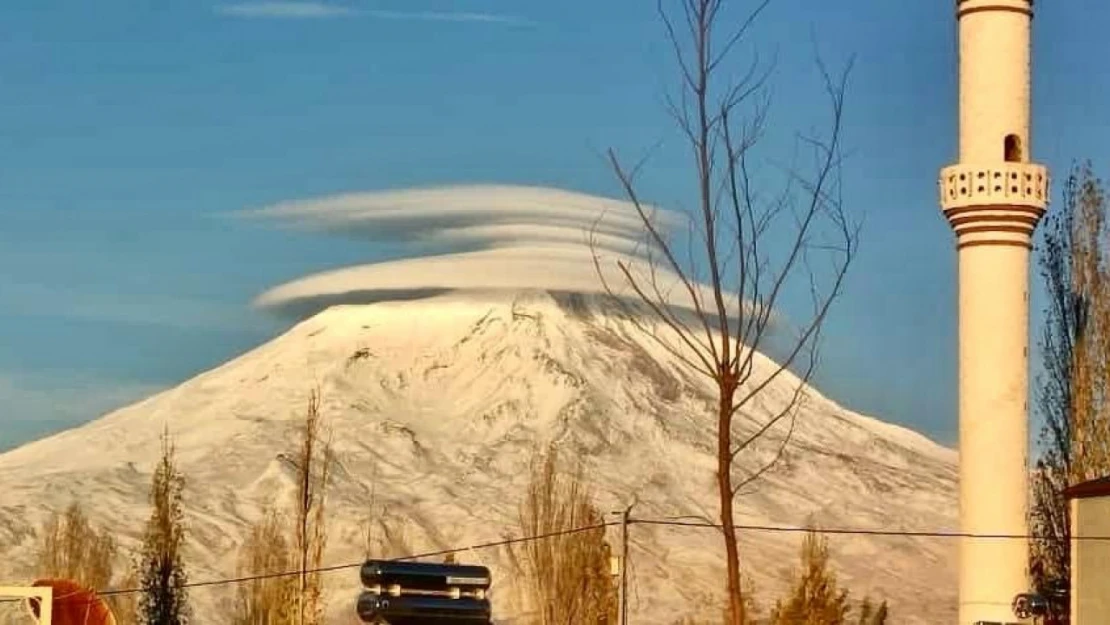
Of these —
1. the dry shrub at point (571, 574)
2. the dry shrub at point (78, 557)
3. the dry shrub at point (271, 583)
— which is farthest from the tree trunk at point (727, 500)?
the dry shrub at point (78, 557)

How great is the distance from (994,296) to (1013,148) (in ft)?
9.61

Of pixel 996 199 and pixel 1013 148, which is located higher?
pixel 1013 148

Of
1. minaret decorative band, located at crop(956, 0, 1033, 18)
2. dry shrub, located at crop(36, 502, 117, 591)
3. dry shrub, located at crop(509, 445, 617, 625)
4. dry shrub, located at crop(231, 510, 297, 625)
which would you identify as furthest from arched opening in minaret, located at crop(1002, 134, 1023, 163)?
dry shrub, located at crop(36, 502, 117, 591)

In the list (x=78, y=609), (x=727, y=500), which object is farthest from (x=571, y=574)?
(x=727, y=500)

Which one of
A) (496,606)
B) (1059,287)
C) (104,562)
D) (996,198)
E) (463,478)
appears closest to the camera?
(996,198)

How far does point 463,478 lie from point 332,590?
28503mm

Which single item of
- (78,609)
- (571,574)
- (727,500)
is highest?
(571,574)

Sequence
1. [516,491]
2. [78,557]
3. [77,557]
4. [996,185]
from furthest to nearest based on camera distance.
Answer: [516,491] < [78,557] < [77,557] < [996,185]

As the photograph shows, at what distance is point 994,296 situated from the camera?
43.8 metres

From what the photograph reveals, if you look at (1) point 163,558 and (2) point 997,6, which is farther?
(1) point 163,558

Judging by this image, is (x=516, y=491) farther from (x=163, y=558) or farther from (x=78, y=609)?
(x=78, y=609)

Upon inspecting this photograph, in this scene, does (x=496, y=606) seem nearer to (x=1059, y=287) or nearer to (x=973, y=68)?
(x=1059, y=287)

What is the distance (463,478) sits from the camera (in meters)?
187

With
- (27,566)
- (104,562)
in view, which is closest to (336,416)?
(27,566)
